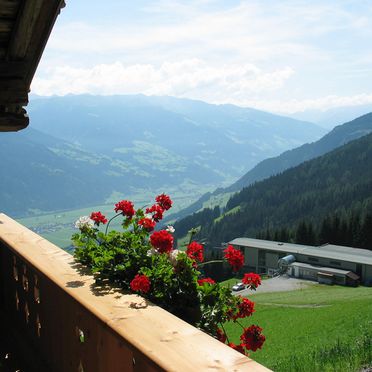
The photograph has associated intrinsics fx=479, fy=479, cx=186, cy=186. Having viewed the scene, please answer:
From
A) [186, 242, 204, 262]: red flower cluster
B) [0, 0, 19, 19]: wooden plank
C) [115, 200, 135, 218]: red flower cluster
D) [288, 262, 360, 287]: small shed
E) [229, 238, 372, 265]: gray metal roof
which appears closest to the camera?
[0, 0, 19, 19]: wooden plank

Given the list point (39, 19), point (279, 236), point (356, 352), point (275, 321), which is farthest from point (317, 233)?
point (39, 19)

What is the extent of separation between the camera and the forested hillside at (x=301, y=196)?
120 metres

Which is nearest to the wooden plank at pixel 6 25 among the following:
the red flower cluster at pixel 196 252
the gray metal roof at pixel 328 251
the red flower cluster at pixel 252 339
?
the red flower cluster at pixel 196 252

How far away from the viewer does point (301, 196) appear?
131500 mm

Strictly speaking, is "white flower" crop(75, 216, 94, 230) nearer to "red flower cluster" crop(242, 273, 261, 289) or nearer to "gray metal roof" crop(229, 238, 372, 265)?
"red flower cluster" crop(242, 273, 261, 289)

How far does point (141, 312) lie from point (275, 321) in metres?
32.8

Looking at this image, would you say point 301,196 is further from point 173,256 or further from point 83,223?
point 173,256

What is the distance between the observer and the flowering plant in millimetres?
2754

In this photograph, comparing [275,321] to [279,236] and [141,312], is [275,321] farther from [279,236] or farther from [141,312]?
[279,236]

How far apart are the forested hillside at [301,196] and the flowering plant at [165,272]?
102 m

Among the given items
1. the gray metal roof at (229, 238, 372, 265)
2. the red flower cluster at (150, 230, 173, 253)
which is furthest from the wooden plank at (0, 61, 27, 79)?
the gray metal roof at (229, 238, 372, 265)

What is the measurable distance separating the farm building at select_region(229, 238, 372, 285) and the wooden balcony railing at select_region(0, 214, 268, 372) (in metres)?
57.6

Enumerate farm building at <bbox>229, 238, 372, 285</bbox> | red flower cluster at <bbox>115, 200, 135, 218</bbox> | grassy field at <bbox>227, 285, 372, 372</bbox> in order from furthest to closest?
1. farm building at <bbox>229, 238, 372, 285</bbox>
2. grassy field at <bbox>227, 285, 372, 372</bbox>
3. red flower cluster at <bbox>115, 200, 135, 218</bbox>

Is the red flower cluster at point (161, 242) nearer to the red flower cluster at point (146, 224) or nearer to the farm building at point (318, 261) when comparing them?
the red flower cluster at point (146, 224)
